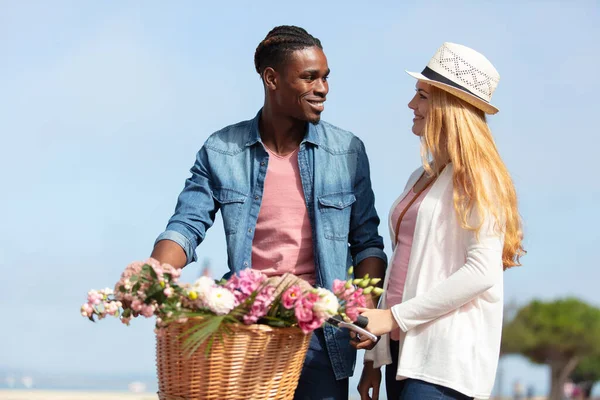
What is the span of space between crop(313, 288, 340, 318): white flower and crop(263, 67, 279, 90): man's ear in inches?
64.3

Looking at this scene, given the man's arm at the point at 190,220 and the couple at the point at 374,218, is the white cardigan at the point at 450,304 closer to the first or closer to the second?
the couple at the point at 374,218

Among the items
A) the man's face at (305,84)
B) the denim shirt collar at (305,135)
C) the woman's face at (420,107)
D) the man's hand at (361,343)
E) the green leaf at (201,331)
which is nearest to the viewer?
the green leaf at (201,331)

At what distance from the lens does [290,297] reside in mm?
3906

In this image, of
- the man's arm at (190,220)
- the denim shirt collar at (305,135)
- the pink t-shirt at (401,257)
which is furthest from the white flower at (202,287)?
the denim shirt collar at (305,135)

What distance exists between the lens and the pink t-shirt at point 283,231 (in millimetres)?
5016

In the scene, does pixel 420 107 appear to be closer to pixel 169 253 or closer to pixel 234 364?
pixel 169 253

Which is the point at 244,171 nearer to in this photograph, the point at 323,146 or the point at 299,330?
the point at 323,146

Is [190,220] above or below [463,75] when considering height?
below

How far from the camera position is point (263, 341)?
156 inches

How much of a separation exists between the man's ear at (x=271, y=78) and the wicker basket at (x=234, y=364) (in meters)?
1.62

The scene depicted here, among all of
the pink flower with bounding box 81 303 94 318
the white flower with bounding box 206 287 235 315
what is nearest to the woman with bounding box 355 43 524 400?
the white flower with bounding box 206 287 235 315

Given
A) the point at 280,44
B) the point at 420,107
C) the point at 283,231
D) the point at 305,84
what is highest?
the point at 280,44

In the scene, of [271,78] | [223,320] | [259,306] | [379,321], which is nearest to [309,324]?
[259,306]

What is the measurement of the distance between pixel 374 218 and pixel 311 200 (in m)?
0.39
